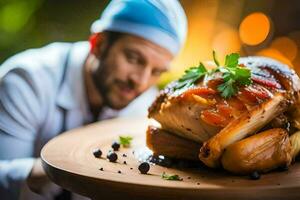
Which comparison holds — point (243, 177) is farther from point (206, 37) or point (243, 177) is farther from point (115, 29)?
point (206, 37)

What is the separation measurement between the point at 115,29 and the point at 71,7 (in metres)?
0.25

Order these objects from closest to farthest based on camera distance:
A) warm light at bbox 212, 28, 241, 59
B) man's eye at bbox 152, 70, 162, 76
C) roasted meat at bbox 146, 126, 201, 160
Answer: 1. roasted meat at bbox 146, 126, 201, 160
2. man's eye at bbox 152, 70, 162, 76
3. warm light at bbox 212, 28, 241, 59

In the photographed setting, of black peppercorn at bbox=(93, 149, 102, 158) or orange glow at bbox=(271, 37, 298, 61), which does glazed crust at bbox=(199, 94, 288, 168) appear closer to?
black peppercorn at bbox=(93, 149, 102, 158)

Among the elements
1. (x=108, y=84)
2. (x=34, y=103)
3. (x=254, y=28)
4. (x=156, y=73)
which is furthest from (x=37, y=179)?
(x=254, y=28)

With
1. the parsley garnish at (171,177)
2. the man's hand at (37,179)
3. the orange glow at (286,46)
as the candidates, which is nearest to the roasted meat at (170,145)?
the parsley garnish at (171,177)

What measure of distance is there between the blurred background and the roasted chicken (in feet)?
2.67

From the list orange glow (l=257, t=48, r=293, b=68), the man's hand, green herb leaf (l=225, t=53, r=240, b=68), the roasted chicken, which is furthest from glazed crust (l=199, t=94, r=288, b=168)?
orange glow (l=257, t=48, r=293, b=68)

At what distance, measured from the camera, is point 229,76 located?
175 centimetres

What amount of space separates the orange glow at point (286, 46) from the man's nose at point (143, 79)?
0.89 metres

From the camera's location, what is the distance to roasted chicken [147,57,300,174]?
1575mm

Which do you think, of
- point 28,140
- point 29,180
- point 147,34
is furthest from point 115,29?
point 29,180

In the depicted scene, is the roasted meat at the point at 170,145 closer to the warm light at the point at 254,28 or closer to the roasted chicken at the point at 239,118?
the roasted chicken at the point at 239,118

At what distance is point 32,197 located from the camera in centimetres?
221

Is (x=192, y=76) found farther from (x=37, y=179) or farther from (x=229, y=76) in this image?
(x=37, y=179)
